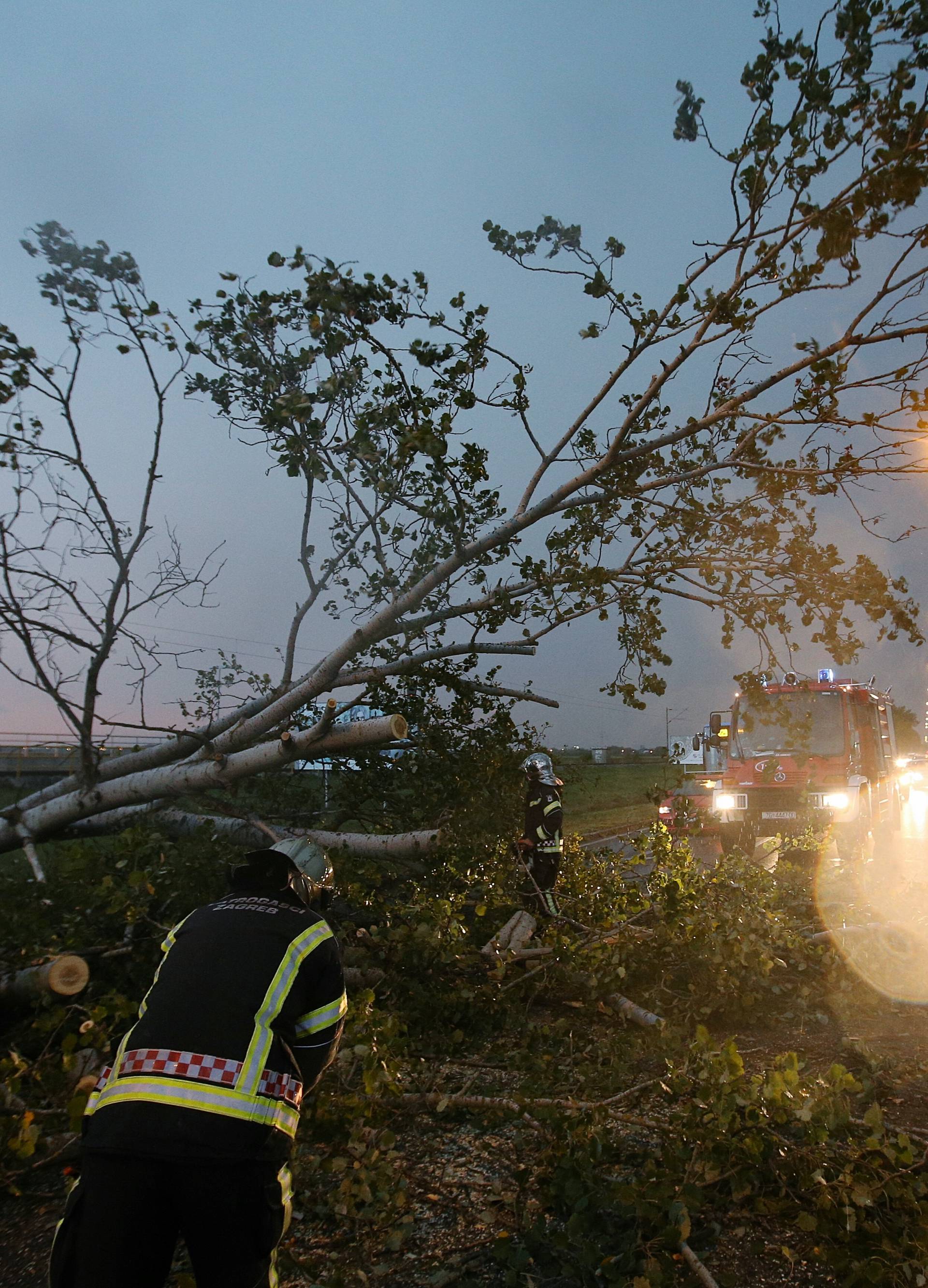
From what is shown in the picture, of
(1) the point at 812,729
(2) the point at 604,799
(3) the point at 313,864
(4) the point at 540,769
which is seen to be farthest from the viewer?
(2) the point at 604,799

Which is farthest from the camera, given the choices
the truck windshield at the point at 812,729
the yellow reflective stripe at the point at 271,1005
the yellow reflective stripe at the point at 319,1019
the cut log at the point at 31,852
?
the truck windshield at the point at 812,729

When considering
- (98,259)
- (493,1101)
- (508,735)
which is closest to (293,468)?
(98,259)

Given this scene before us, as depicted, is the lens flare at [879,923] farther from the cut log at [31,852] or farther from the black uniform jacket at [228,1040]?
the cut log at [31,852]

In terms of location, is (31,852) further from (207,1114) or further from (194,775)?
(207,1114)

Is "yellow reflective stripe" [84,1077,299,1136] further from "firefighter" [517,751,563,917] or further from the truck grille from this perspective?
the truck grille

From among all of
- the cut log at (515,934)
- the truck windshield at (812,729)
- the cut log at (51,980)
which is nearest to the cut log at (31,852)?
the cut log at (51,980)

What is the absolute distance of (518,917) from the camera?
631 cm

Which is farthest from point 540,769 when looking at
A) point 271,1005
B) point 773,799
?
point 271,1005

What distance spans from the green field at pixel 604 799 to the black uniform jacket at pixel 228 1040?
444 centimetres

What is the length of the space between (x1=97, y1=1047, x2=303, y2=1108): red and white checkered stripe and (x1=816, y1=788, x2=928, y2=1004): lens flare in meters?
5.37

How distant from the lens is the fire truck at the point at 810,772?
416 inches

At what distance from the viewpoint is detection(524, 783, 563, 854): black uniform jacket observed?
23.9ft

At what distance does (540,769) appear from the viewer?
24.7 ft

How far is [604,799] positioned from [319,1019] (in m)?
27.9
